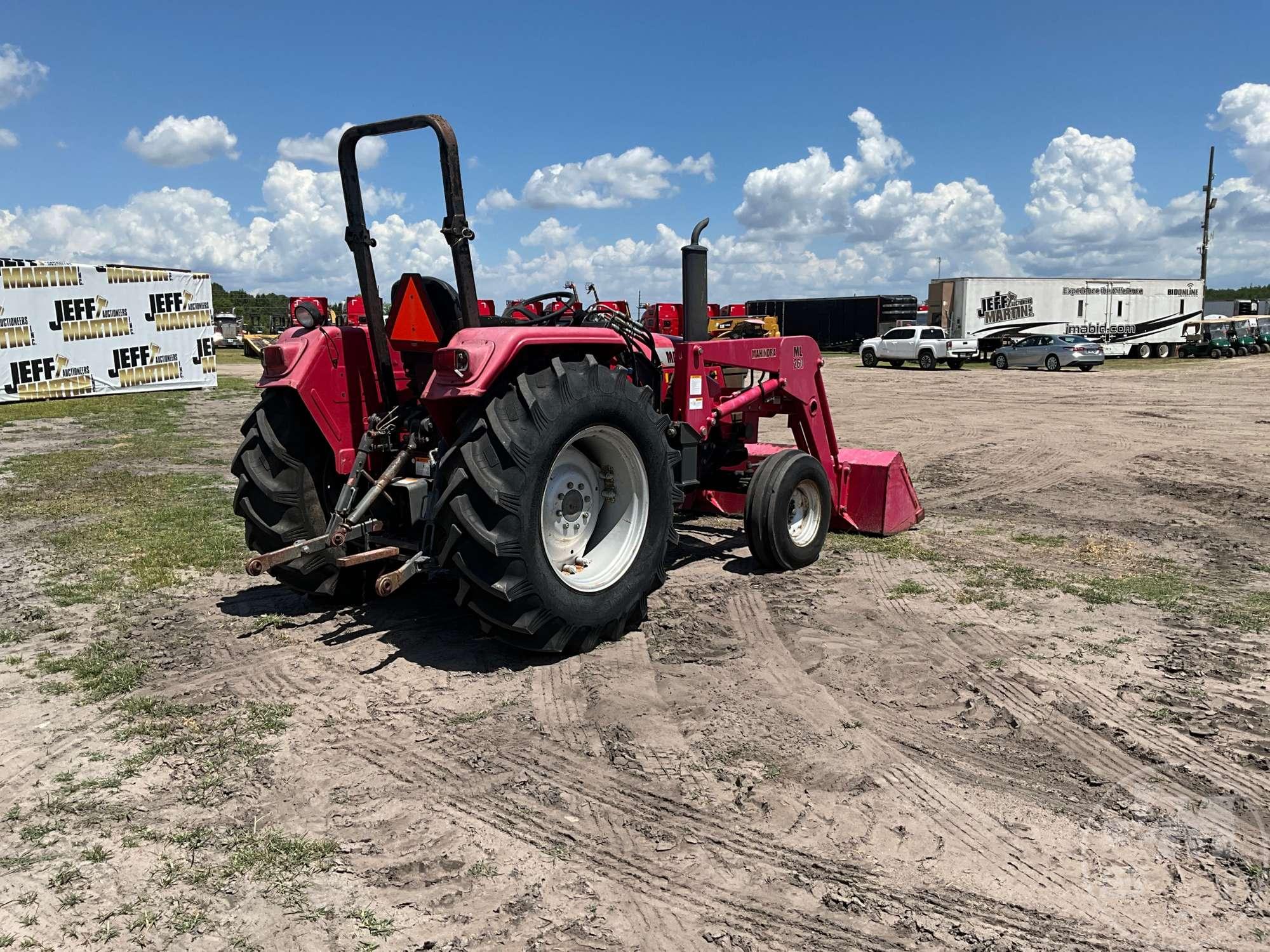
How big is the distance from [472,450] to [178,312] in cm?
2490

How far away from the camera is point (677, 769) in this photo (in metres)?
3.58

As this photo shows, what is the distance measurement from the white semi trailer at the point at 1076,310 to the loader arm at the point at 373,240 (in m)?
33.9

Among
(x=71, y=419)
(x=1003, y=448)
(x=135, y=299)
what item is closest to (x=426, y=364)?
(x=1003, y=448)

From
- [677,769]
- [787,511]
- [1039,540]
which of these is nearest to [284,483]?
[677,769]

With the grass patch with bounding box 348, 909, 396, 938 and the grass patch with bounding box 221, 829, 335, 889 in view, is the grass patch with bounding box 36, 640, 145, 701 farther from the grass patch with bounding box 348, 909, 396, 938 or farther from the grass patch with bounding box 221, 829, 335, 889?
the grass patch with bounding box 348, 909, 396, 938

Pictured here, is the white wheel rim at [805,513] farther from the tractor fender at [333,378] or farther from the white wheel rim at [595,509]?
the tractor fender at [333,378]

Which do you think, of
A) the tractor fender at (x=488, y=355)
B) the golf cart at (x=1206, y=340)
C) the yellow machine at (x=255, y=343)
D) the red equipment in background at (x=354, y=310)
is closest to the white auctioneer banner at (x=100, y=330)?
the yellow machine at (x=255, y=343)

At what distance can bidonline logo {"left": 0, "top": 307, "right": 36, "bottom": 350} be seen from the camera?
71.4ft

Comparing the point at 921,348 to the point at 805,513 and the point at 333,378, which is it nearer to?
the point at 805,513

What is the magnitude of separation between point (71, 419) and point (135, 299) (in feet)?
29.1

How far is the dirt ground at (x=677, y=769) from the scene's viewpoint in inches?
107

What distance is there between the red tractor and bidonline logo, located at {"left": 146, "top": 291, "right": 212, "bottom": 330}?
906 inches

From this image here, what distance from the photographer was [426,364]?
5086 millimetres

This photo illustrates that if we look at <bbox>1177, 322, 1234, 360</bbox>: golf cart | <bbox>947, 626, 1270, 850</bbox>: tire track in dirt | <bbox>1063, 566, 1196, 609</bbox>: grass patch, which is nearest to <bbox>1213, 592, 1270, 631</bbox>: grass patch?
<bbox>1063, 566, 1196, 609</bbox>: grass patch
